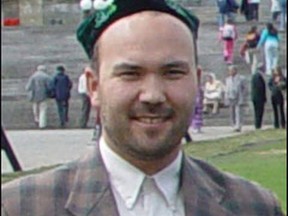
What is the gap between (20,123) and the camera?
31062 mm

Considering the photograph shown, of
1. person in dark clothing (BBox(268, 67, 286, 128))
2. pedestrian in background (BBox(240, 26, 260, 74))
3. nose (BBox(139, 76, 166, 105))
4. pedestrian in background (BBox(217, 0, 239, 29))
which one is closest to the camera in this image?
nose (BBox(139, 76, 166, 105))

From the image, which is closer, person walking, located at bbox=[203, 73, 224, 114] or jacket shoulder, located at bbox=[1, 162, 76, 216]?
jacket shoulder, located at bbox=[1, 162, 76, 216]

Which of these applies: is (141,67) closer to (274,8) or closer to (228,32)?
(274,8)

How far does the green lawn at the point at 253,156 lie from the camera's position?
586 inches

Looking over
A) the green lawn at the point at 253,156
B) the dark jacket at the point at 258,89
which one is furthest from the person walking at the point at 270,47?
the green lawn at the point at 253,156

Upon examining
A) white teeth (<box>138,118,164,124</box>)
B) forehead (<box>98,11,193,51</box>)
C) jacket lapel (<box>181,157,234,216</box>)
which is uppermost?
forehead (<box>98,11,193,51</box>)

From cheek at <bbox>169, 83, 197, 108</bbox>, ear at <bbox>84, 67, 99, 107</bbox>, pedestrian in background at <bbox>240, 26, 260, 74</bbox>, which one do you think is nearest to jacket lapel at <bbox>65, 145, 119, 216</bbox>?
ear at <bbox>84, 67, 99, 107</bbox>

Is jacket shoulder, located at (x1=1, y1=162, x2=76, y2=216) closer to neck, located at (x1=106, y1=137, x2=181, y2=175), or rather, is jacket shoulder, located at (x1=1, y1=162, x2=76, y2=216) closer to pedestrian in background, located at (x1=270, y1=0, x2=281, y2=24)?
neck, located at (x1=106, y1=137, x2=181, y2=175)

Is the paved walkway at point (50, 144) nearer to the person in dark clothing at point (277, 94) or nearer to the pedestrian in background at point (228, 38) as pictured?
the person in dark clothing at point (277, 94)

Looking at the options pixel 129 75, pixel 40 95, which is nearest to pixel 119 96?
pixel 129 75

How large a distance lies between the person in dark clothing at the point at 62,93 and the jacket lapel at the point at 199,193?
89.1 feet

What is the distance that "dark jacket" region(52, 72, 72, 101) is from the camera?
98.6 ft

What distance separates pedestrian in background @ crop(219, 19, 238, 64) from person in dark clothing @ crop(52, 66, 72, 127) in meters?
3.65

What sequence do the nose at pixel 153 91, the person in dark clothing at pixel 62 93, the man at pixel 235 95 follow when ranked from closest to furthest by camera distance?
the nose at pixel 153 91, the man at pixel 235 95, the person in dark clothing at pixel 62 93
